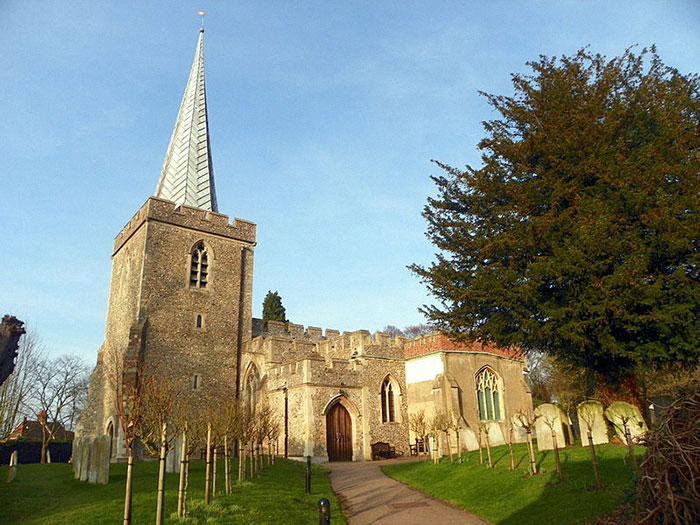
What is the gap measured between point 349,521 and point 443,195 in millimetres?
8902

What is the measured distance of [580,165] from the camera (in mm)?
12070

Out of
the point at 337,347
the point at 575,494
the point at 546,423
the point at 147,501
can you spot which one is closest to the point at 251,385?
the point at 337,347

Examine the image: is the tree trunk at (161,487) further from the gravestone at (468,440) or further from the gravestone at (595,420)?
the gravestone at (468,440)

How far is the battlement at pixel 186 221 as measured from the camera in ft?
92.1

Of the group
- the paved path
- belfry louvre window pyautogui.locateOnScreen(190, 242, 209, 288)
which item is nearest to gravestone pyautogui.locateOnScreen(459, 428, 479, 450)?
the paved path

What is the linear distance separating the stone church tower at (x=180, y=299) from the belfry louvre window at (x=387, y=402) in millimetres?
7873

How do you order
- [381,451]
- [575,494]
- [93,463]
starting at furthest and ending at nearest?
[381,451] < [93,463] < [575,494]

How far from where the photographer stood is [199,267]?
28844 millimetres

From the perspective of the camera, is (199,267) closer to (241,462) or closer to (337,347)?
(337,347)

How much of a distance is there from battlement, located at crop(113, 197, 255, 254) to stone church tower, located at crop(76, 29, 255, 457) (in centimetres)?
5

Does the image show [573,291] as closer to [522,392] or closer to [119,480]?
[119,480]

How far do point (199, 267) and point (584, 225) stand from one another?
22155 mm

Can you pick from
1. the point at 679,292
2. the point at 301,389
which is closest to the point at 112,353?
the point at 301,389

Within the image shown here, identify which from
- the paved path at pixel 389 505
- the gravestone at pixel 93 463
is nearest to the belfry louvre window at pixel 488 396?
the paved path at pixel 389 505
